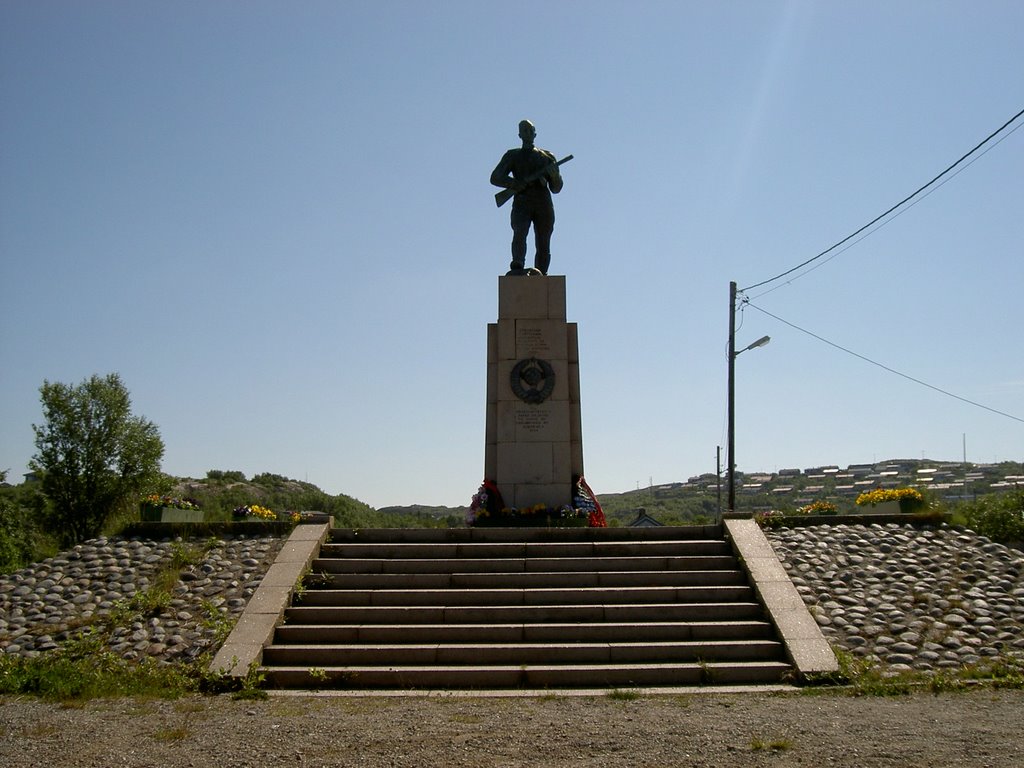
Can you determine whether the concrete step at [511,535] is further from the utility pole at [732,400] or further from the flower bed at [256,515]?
the utility pole at [732,400]

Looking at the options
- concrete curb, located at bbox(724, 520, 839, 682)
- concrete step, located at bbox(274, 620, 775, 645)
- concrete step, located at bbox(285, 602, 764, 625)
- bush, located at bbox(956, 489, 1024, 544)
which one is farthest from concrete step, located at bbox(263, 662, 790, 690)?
bush, located at bbox(956, 489, 1024, 544)

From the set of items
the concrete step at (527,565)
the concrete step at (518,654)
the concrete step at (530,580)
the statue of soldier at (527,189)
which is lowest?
the concrete step at (518,654)

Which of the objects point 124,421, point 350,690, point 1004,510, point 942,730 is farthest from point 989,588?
point 124,421

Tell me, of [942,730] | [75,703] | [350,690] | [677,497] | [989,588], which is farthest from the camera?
[677,497]

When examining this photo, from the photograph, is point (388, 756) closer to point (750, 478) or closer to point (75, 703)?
point (75, 703)

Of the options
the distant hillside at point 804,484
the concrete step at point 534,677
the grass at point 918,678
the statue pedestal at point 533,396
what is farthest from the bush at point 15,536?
the distant hillside at point 804,484

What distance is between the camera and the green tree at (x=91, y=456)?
80.7 ft

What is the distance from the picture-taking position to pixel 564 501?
1464 cm

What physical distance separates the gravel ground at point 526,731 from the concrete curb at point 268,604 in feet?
2.37

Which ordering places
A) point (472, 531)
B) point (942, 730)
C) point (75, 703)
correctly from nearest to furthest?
point (942, 730), point (75, 703), point (472, 531)

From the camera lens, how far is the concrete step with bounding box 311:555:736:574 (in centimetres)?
1122

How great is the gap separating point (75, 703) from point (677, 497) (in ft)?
199

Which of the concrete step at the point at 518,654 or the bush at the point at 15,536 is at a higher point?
the bush at the point at 15,536

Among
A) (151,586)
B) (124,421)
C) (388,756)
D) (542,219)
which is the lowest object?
(388,756)
